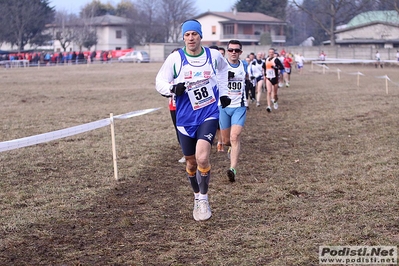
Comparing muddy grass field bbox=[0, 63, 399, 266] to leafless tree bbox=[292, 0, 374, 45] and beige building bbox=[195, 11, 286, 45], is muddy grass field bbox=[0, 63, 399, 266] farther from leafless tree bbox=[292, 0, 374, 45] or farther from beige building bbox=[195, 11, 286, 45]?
beige building bbox=[195, 11, 286, 45]

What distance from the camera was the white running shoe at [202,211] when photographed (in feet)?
22.9

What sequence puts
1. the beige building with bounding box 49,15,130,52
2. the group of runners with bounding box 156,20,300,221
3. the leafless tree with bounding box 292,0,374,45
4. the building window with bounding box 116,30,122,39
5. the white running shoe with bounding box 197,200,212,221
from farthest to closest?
the building window with bounding box 116,30,122,39, the beige building with bounding box 49,15,130,52, the leafless tree with bounding box 292,0,374,45, the white running shoe with bounding box 197,200,212,221, the group of runners with bounding box 156,20,300,221

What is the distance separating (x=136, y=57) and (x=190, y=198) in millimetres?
64350

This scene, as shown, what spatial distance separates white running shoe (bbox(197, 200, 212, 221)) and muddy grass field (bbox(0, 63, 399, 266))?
0.38 feet

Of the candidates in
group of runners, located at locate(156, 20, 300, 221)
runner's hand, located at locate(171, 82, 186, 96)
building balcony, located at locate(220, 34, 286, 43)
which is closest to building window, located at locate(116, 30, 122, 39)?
building balcony, located at locate(220, 34, 286, 43)

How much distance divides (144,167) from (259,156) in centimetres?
246

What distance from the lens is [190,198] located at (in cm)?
825

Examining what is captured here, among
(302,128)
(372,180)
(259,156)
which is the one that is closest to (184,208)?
(372,180)

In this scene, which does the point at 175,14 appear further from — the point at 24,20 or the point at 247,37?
the point at 24,20

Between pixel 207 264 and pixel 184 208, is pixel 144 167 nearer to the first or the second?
pixel 184 208

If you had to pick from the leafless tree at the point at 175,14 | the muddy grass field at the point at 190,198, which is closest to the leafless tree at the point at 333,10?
the leafless tree at the point at 175,14

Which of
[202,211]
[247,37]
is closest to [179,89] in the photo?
[202,211]

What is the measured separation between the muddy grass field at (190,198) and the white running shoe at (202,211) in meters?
0.11

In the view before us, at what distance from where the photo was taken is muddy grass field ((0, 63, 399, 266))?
5.89m
